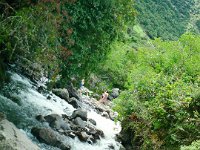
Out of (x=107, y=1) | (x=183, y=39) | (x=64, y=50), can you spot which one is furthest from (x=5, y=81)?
(x=183, y=39)

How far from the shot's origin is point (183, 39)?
20375 mm

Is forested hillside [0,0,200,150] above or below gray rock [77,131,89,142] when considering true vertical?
above

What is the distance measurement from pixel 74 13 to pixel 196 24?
3487 inches

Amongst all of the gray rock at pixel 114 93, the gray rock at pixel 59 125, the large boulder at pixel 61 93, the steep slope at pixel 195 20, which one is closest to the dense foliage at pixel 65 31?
the gray rock at pixel 59 125

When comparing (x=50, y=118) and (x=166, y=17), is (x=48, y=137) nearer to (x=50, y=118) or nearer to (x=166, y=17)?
(x=50, y=118)

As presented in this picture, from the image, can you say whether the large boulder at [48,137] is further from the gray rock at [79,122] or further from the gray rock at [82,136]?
the gray rock at [79,122]

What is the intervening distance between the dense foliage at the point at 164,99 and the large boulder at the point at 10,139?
461 centimetres

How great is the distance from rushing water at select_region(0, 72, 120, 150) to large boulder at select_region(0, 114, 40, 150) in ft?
6.15

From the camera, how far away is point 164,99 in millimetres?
12648

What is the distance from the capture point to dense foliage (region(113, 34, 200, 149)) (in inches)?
456

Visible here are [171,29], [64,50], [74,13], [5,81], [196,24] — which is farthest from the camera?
[196,24]

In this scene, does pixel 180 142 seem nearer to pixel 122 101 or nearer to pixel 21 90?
pixel 122 101

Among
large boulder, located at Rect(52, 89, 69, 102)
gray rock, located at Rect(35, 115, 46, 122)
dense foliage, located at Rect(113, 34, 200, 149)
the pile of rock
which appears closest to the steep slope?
large boulder, located at Rect(52, 89, 69, 102)

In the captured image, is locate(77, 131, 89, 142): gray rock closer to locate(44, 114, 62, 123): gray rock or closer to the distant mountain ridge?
locate(44, 114, 62, 123): gray rock
